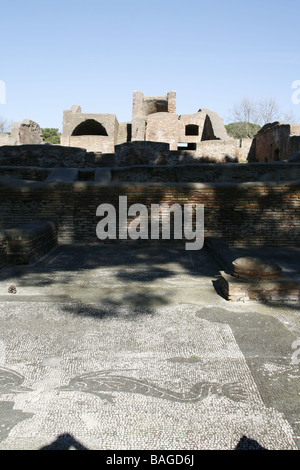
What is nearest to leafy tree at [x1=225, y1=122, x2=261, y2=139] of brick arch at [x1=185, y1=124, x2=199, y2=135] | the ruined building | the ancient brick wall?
the ruined building

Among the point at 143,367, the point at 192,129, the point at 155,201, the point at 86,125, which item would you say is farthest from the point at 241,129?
the point at 143,367

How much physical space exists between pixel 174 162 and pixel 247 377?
443 inches

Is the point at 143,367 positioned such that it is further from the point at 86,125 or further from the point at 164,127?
the point at 86,125

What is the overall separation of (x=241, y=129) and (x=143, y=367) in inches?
1504

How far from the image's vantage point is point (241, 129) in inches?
1464

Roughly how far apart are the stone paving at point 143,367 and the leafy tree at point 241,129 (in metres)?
35.7

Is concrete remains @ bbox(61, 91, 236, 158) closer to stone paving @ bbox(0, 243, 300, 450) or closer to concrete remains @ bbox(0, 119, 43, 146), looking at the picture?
concrete remains @ bbox(0, 119, 43, 146)

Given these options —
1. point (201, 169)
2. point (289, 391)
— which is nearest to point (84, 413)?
point (289, 391)

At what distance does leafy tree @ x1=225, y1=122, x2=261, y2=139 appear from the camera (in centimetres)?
3669

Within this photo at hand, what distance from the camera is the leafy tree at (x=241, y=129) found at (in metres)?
36.7

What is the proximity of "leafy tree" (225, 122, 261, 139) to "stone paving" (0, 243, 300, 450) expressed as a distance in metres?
35.7

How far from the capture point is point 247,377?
7.02 feet

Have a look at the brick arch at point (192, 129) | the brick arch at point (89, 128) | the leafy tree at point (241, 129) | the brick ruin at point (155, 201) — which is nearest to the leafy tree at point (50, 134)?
the brick arch at point (89, 128)

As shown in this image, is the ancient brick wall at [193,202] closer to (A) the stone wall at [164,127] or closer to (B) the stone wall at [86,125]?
(B) the stone wall at [86,125]
